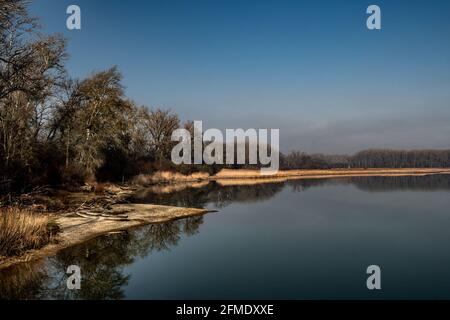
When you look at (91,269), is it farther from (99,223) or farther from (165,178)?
(165,178)

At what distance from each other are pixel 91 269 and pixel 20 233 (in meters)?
2.61

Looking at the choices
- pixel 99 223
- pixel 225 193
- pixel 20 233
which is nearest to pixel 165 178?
pixel 225 193

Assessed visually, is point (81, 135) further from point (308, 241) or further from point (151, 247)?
point (308, 241)

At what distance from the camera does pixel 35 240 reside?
1019 centimetres

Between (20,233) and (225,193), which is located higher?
(20,233)

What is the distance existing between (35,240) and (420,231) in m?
13.9

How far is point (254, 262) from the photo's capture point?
9586 mm

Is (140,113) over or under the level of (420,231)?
over

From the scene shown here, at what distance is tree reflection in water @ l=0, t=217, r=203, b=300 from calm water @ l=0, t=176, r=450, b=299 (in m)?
0.02

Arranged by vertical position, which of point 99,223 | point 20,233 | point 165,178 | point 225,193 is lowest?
point 225,193

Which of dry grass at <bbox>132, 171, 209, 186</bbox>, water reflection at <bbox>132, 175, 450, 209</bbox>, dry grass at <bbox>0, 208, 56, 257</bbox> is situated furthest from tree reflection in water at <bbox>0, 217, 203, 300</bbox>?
dry grass at <bbox>132, 171, 209, 186</bbox>

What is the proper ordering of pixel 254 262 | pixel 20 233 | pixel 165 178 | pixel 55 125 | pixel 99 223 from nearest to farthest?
pixel 254 262
pixel 20 233
pixel 99 223
pixel 55 125
pixel 165 178

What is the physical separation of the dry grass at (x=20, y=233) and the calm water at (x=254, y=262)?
1.00 metres
